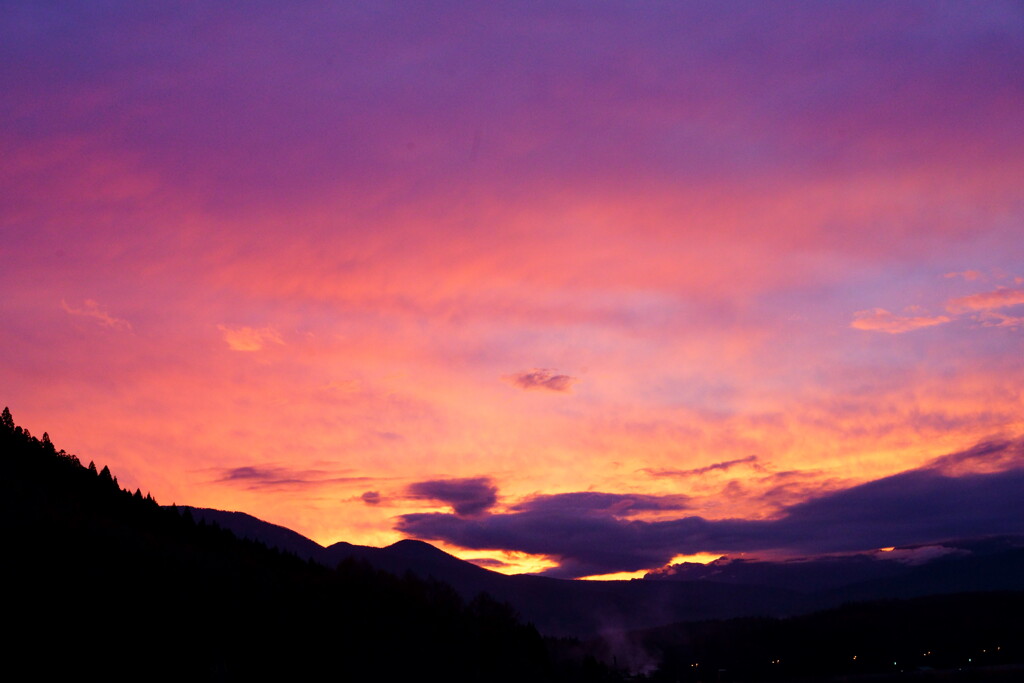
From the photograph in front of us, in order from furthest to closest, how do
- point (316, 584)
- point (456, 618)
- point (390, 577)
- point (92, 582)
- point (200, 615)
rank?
point (390, 577), point (456, 618), point (316, 584), point (200, 615), point (92, 582)

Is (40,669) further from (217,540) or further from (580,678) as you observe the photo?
(580,678)

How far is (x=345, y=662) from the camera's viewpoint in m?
104

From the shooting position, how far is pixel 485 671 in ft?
452

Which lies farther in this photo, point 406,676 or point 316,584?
point 316,584

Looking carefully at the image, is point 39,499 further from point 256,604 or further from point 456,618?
point 456,618

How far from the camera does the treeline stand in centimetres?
7294

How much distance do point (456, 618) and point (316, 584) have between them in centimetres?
2539

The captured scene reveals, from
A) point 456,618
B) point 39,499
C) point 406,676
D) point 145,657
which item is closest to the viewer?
point 145,657

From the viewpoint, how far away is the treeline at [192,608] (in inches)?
2872

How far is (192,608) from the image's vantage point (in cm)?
8919

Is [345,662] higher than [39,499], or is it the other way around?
[39,499]

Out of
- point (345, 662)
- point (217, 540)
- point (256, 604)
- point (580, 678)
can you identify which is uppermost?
point (217, 540)

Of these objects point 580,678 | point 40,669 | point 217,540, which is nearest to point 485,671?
point 217,540

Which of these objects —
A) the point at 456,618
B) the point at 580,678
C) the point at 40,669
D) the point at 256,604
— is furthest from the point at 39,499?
the point at 580,678
